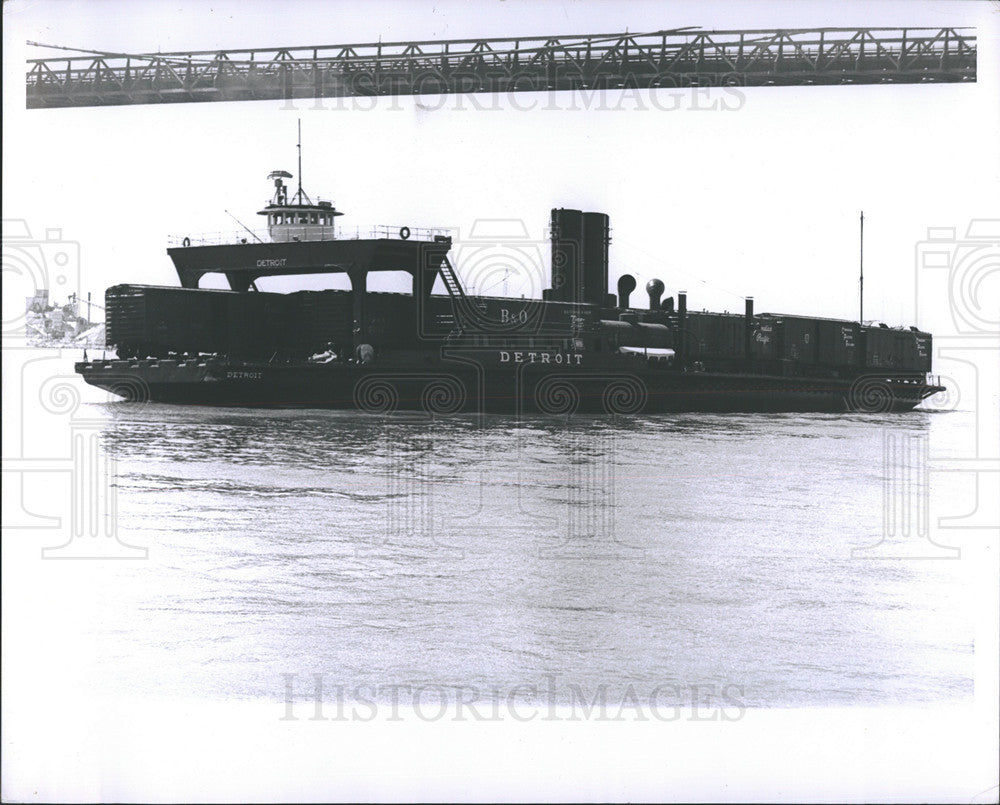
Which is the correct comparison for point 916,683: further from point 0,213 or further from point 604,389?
point 604,389

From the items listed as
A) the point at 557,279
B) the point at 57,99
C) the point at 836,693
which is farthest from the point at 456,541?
the point at 557,279

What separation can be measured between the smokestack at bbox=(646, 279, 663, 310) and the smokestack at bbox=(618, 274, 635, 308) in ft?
3.37

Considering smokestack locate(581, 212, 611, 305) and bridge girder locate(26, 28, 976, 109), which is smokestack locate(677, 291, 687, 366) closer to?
smokestack locate(581, 212, 611, 305)

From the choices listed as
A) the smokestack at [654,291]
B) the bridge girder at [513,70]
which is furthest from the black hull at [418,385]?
the bridge girder at [513,70]

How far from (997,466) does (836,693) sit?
7.86 ft

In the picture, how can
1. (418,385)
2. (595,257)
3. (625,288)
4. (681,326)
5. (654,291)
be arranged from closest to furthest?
1. (418,385)
2. (595,257)
3. (681,326)
4. (625,288)
5. (654,291)

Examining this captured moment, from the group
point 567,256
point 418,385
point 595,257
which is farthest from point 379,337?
point 595,257

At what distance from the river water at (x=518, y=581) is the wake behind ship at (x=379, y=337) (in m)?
7.85

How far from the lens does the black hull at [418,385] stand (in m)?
28.9

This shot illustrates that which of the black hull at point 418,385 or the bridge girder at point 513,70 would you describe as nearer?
the bridge girder at point 513,70

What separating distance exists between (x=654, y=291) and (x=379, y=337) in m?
13.0

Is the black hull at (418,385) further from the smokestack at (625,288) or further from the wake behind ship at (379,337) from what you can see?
the smokestack at (625,288)

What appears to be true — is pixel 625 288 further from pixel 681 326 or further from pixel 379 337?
pixel 379 337

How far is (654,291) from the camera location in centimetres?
3959
